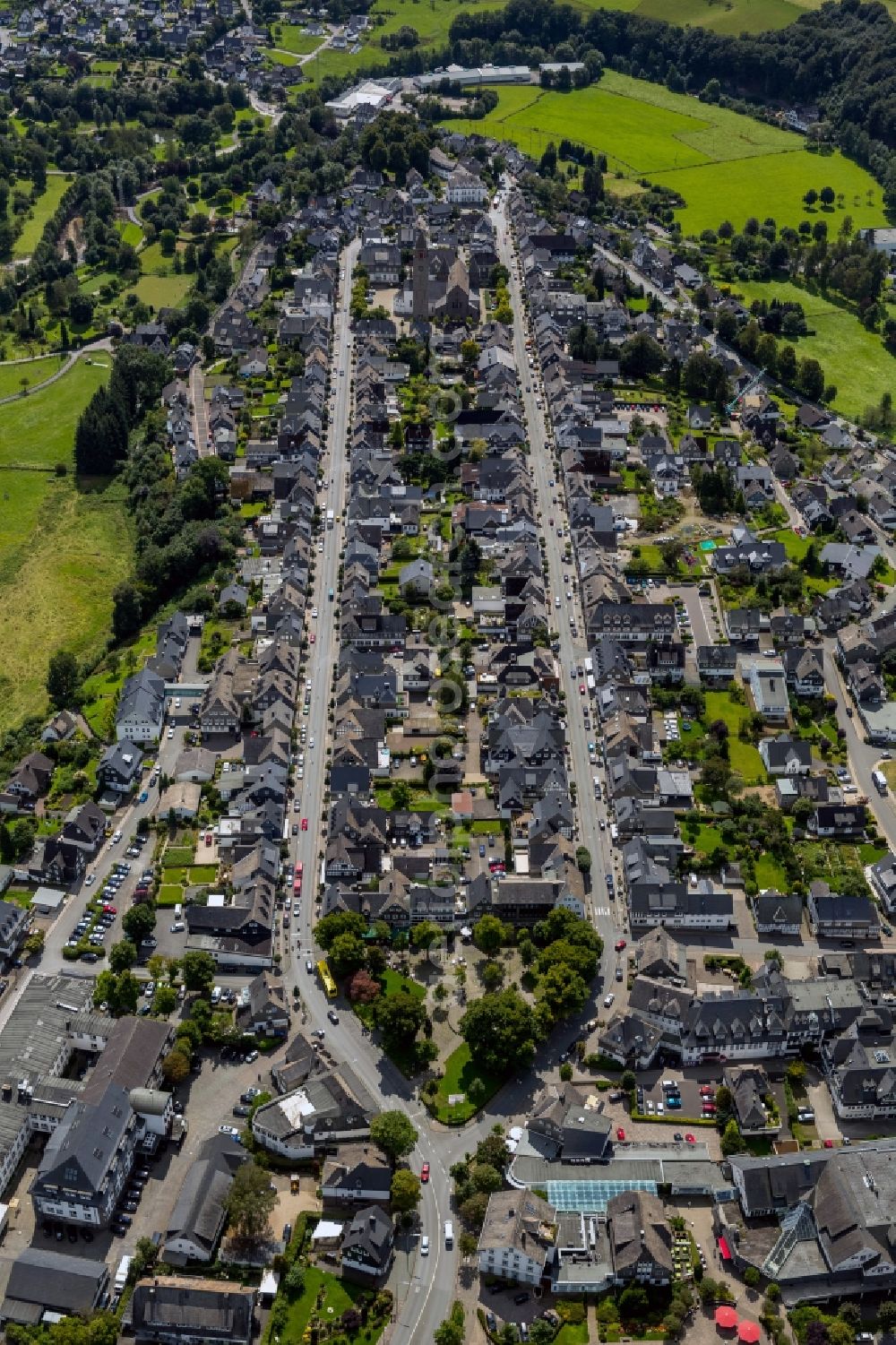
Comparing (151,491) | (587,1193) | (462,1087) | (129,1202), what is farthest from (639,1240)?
(151,491)

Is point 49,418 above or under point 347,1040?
above

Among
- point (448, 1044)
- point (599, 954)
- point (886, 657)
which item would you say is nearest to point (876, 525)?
point (886, 657)

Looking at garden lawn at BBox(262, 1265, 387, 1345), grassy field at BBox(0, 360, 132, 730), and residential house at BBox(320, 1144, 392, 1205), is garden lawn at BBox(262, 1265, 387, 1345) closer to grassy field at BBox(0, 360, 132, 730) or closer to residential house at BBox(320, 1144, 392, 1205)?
residential house at BBox(320, 1144, 392, 1205)

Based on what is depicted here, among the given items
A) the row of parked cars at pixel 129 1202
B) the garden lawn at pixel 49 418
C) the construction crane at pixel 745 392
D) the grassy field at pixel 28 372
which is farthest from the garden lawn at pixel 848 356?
the row of parked cars at pixel 129 1202

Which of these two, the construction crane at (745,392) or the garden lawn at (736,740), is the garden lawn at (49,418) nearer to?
the construction crane at (745,392)

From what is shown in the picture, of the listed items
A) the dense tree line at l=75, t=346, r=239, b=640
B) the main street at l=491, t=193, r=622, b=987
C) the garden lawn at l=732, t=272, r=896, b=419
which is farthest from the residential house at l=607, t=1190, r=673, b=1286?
the garden lawn at l=732, t=272, r=896, b=419

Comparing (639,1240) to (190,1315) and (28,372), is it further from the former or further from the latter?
(28,372)

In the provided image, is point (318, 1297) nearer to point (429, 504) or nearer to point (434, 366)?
point (429, 504)
